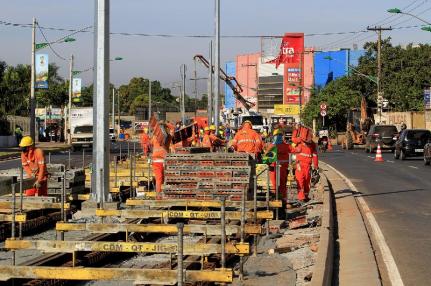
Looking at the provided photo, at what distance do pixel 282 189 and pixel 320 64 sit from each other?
97.7m

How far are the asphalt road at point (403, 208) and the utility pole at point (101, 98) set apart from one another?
5.39m

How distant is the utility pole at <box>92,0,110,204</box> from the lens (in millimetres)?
14836

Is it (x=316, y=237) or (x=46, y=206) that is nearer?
(x=316, y=237)

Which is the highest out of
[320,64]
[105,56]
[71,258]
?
[320,64]

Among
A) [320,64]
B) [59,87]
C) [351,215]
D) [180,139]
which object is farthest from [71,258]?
[320,64]

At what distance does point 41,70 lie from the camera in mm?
47844

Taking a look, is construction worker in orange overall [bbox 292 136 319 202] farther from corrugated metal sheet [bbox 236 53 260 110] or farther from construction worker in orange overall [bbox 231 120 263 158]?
corrugated metal sheet [bbox 236 53 260 110]

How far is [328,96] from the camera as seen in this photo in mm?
81625

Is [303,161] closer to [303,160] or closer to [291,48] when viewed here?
[303,160]

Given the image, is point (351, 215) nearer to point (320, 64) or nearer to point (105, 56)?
point (105, 56)

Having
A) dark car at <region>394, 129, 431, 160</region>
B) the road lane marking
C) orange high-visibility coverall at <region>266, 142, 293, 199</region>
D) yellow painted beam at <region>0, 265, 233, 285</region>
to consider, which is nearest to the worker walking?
orange high-visibility coverall at <region>266, 142, 293, 199</region>

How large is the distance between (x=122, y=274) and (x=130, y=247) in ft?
3.46

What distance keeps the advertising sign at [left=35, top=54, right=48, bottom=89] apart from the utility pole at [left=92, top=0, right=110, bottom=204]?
33.7 metres

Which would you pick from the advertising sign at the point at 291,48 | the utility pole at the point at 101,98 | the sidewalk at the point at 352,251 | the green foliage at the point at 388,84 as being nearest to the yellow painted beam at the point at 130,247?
the sidewalk at the point at 352,251
